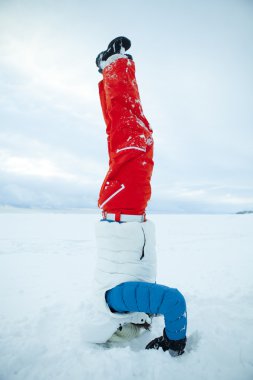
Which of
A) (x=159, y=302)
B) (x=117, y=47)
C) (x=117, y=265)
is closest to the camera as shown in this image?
(x=159, y=302)

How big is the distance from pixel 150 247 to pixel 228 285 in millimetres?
2374

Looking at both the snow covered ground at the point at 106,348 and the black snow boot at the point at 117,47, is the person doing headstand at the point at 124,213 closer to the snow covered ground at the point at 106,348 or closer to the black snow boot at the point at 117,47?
the black snow boot at the point at 117,47

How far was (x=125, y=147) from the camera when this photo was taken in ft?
6.75

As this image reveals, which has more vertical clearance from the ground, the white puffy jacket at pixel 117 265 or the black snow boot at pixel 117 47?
the black snow boot at pixel 117 47

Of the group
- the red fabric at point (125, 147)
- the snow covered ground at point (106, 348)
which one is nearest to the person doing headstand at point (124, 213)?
the red fabric at point (125, 147)

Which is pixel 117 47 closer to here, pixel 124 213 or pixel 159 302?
pixel 124 213

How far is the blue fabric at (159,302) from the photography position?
5.82 feet

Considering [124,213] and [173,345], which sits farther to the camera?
[124,213]

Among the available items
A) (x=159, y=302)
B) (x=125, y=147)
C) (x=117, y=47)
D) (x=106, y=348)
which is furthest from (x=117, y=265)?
(x=117, y=47)

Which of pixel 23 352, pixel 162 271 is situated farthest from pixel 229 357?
pixel 162 271

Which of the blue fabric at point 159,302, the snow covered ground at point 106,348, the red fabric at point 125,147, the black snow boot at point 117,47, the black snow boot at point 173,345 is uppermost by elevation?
the black snow boot at point 117,47

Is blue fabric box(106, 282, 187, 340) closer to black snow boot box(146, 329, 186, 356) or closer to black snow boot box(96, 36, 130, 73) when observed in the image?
black snow boot box(146, 329, 186, 356)

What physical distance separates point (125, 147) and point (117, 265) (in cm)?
102

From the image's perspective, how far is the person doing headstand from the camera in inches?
77.5
